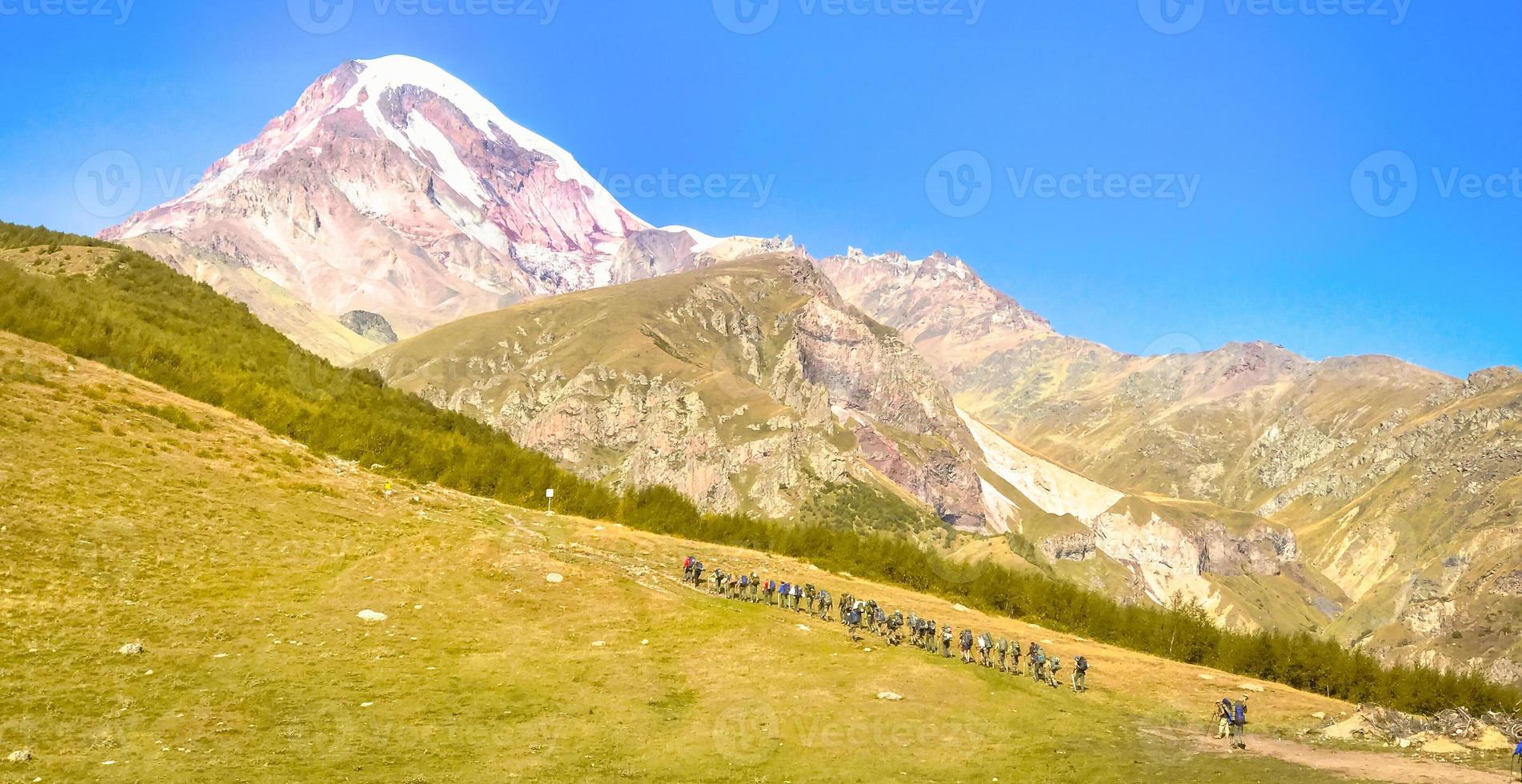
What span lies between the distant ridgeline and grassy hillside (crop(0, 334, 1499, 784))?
1219 cm

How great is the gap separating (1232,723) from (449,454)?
176 feet

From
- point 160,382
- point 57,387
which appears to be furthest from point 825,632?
point 160,382

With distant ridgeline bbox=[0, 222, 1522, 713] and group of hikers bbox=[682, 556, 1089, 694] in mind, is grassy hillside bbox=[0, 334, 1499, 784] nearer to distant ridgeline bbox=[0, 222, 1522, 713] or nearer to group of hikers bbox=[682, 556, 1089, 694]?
group of hikers bbox=[682, 556, 1089, 694]

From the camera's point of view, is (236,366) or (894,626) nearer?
(894,626)

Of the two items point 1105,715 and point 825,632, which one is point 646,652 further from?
point 1105,715

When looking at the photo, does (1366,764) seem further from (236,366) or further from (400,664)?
(236,366)

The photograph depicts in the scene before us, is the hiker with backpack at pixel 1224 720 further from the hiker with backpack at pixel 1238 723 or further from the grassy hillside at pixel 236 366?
the grassy hillside at pixel 236 366

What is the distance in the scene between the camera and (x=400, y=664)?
27.7 meters

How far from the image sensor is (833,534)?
3258 inches

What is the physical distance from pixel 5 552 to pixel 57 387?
17.7m

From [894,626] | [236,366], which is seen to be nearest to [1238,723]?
[894,626]

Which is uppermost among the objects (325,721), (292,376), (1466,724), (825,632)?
(292,376)

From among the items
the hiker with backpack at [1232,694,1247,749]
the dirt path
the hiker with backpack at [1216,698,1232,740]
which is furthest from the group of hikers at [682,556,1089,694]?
the dirt path

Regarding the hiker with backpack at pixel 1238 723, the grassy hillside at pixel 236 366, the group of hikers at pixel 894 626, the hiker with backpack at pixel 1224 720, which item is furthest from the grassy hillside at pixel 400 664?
the grassy hillside at pixel 236 366
